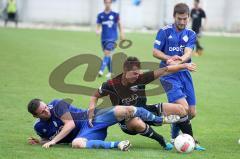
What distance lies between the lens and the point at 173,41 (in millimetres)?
10328

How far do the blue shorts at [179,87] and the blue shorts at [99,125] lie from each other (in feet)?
3.41

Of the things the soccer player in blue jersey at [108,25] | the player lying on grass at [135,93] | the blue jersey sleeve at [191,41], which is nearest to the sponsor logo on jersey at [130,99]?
the player lying on grass at [135,93]

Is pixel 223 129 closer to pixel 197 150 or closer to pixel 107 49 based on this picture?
pixel 197 150

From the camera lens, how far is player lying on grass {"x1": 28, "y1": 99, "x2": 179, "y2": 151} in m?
9.62

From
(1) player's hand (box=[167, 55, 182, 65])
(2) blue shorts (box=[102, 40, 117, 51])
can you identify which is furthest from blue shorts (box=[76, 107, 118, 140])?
(2) blue shorts (box=[102, 40, 117, 51])

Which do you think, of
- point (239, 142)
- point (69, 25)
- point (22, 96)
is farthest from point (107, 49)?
point (69, 25)

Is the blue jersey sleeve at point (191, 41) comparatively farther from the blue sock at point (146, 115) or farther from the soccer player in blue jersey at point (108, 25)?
the soccer player in blue jersey at point (108, 25)

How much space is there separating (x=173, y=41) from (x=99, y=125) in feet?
5.71

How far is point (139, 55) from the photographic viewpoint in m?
27.6

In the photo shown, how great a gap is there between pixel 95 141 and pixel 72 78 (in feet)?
32.0

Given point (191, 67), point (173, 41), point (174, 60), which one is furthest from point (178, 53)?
point (191, 67)

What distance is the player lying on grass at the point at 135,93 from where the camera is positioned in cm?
972

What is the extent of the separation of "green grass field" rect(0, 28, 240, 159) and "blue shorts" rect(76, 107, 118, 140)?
1.25 feet

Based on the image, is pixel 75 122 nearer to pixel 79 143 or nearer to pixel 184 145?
pixel 79 143
